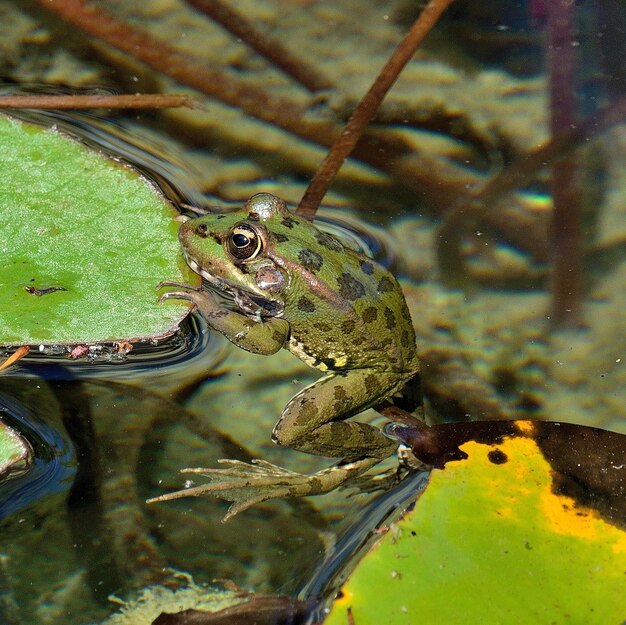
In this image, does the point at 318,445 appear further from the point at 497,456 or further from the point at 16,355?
the point at 16,355

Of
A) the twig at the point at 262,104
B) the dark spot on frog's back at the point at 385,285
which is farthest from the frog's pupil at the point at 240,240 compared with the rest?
the twig at the point at 262,104

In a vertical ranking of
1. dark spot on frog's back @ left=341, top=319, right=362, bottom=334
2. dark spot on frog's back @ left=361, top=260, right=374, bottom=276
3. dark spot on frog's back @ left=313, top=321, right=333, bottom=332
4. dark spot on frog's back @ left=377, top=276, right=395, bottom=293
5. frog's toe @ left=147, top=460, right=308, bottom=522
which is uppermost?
dark spot on frog's back @ left=361, top=260, right=374, bottom=276

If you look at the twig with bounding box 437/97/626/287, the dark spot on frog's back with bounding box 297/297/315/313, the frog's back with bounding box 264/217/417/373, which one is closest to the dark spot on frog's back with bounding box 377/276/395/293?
the frog's back with bounding box 264/217/417/373

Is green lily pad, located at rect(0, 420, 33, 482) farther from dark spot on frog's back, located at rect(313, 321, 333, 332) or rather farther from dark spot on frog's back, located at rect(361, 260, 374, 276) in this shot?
dark spot on frog's back, located at rect(361, 260, 374, 276)

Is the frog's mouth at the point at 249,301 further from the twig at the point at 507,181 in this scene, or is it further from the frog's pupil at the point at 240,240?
the twig at the point at 507,181

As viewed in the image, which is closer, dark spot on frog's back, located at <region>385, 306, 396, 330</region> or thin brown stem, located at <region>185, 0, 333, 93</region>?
dark spot on frog's back, located at <region>385, 306, 396, 330</region>

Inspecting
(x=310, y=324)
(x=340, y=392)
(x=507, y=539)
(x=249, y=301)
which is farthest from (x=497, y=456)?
(x=249, y=301)
